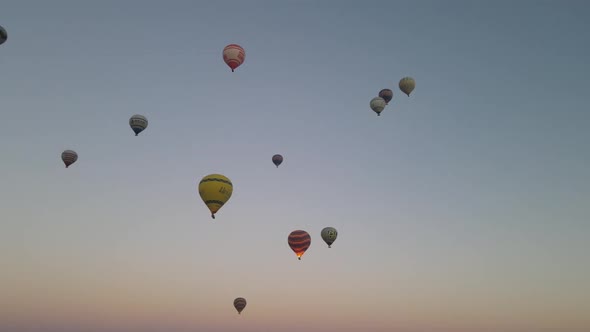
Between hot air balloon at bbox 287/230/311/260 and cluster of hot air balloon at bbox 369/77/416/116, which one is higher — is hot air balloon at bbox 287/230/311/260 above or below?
below

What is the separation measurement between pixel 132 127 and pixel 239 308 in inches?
978

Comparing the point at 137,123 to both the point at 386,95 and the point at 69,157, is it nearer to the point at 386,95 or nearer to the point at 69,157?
the point at 69,157

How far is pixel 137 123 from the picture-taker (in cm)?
5544

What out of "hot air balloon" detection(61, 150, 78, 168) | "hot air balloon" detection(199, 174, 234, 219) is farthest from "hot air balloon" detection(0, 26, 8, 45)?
"hot air balloon" detection(61, 150, 78, 168)

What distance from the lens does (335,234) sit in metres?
54.4

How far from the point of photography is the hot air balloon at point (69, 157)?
59.0 meters

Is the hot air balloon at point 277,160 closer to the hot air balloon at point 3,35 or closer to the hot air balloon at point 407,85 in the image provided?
the hot air balloon at point 407,85

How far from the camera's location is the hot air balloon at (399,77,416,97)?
59.6 metres

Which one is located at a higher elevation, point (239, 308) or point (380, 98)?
point (380, 98)

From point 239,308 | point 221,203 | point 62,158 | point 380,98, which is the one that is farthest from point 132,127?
point 380,98

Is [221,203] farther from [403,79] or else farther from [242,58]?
[403,79]

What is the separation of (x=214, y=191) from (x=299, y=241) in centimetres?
1319

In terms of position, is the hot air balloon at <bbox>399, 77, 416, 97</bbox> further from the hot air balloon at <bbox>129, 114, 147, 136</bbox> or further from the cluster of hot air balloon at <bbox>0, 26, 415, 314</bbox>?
the hot air balloon at <bbox>129, 114, 147, 136</bbox>

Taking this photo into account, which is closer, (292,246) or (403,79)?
(292,246)
